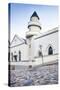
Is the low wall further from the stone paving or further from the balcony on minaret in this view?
the balcony on minaret

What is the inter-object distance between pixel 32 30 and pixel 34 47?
0.57 feet

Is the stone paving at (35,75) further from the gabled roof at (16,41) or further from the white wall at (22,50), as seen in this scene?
the gabled roof at (16,41)

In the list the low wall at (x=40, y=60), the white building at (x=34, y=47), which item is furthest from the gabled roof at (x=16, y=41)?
the low wall at (x=40, y=60)

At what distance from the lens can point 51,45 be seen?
204cm

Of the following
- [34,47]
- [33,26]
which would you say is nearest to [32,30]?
[33,26]

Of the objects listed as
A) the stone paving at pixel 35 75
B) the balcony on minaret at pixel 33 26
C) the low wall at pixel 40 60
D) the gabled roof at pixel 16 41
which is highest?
the balcony on minaret at pixel 33 26

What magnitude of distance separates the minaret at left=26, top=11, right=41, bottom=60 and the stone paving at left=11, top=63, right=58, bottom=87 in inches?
5.5

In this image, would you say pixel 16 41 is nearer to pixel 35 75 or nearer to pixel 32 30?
pixel 32 30

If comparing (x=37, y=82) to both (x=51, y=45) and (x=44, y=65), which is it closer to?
(x=44, y=65)

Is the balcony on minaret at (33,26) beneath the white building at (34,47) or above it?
above

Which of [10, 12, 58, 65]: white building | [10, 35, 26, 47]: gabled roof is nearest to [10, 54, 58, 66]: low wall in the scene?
[10, 12, 58, 65]: white building

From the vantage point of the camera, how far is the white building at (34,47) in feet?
6.50

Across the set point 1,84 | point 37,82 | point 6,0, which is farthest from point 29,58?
point 6,0

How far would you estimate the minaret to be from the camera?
2008mm
